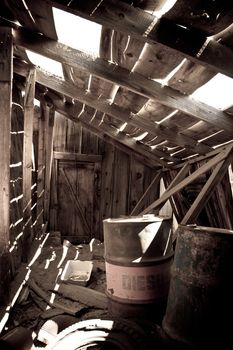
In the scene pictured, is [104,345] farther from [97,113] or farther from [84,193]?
[84,193]

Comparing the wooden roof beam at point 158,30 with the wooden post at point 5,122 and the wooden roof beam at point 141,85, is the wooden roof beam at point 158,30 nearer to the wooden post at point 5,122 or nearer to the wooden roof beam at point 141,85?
the wooden roof beam at point 141,85

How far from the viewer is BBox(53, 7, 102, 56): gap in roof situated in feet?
8.63

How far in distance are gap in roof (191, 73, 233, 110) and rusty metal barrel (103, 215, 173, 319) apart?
5.22 ft

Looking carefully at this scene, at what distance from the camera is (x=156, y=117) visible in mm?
4391

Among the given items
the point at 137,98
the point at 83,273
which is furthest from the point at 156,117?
the point at 83,273

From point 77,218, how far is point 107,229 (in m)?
5.07

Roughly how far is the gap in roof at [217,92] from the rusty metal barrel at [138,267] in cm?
159

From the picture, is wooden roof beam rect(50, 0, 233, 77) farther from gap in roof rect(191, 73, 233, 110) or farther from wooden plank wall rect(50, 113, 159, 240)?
wooden plank wall rect(50, 113, 159, 240)

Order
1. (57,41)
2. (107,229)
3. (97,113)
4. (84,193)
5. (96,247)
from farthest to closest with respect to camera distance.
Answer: (84,193)
(96,247)
(97,113)
(107,229)
(57,41)

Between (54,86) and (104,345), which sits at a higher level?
(54,86)

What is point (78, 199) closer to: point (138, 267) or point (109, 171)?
point (109, 171)

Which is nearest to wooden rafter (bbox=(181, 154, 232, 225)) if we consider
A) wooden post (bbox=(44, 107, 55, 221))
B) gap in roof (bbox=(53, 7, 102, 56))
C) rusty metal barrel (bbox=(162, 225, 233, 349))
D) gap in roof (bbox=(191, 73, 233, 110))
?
rusty metal barrel (bbox=(162, 225, 233, 349))

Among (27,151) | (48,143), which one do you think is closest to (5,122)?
(27,151)

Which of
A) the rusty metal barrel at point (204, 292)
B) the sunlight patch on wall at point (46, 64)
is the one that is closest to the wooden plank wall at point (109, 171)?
the sunlight patch on wall at point (46, 64)
